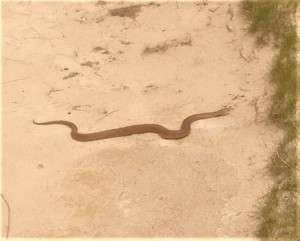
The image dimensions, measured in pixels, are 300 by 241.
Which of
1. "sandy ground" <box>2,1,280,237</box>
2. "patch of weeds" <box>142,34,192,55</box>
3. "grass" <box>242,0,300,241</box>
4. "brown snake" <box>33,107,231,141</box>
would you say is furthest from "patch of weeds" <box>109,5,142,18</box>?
"brown snake" <box>33,107,231,141</box>

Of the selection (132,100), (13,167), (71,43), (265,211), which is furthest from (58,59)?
(265,211)

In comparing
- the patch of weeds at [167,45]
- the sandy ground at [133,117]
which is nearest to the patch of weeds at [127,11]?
the sandy ground at [133,117]

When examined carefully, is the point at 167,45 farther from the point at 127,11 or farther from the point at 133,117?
the point at 133,117

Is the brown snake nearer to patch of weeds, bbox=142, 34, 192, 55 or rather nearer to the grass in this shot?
the grass

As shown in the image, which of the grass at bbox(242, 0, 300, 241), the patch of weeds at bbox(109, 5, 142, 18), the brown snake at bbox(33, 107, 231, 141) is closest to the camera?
the grass at bbox(242, 0, 300, 241)

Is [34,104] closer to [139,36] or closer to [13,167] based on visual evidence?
[13,167]

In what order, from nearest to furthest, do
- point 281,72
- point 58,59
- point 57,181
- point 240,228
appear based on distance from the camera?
point 240,228 → point 57,181 → point 281,72 → point 58,59

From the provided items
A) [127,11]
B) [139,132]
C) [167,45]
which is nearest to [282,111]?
[139,132]
